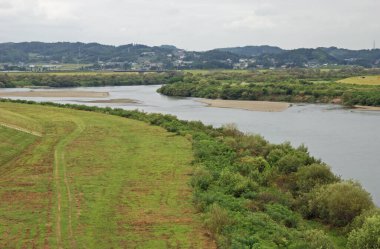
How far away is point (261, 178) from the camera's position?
26.6 meters

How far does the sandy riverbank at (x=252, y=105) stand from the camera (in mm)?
75750

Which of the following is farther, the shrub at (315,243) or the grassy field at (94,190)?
the grassy field at (94,190)

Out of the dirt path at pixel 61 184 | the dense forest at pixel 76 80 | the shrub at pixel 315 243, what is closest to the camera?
the shrub at pixel 315 243

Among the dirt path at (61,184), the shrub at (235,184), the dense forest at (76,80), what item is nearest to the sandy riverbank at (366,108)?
the dirt path at (61,184)

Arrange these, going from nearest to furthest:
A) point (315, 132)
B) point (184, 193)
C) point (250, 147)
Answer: point (184, 193), point (250, 147), point (315, 132)

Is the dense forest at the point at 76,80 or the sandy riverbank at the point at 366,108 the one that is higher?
the dense forest at the point at 76,80

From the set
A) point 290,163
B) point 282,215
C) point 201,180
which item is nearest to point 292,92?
point 290,163

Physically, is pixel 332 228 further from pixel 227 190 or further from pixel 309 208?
pixel 227 190

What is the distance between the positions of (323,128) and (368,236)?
37.7 metres

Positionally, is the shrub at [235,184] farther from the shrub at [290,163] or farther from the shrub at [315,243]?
the shrub at [315,243]

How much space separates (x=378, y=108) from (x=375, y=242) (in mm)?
63038

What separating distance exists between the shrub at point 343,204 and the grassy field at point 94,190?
604cm

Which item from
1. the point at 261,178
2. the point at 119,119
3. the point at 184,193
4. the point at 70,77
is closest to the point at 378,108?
the point at 119,119

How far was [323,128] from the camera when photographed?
52.9 m
